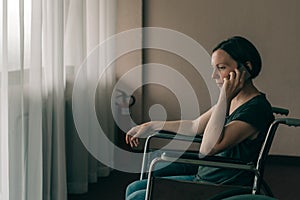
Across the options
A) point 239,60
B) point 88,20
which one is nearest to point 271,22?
point 88,20

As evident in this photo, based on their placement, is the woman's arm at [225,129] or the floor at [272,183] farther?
the floor at [272,183]

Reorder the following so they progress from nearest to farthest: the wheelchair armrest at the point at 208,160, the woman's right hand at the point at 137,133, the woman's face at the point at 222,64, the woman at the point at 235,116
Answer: the wheelchair armrest at the point at 208,160 → the woman at the point at 235,116 → the woman's face at the point at 222,64 → the woman's right hand at the point at 137,133

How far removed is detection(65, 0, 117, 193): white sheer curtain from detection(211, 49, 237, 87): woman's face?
1.43 metres

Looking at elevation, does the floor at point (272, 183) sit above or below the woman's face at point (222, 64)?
below

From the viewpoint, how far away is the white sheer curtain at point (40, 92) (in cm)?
253

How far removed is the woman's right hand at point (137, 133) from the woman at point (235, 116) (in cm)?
26

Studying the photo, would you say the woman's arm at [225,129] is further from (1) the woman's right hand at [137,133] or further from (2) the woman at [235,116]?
(1) the woman's right hand at [137,133]

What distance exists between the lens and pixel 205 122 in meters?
2.60

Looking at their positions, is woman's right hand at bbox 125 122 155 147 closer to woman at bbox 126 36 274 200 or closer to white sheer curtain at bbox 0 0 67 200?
woman at bbox 126 36 274 200

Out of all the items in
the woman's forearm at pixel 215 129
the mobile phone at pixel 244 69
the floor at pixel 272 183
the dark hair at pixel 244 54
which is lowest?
the floor at pixel 272 183

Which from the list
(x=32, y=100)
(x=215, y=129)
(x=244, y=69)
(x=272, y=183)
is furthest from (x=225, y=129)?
(x=272, y=183)

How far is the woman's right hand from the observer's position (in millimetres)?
2497

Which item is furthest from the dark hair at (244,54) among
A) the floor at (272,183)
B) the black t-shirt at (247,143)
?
the floor at (272,183)

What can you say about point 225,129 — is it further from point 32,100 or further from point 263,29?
point 263,29
